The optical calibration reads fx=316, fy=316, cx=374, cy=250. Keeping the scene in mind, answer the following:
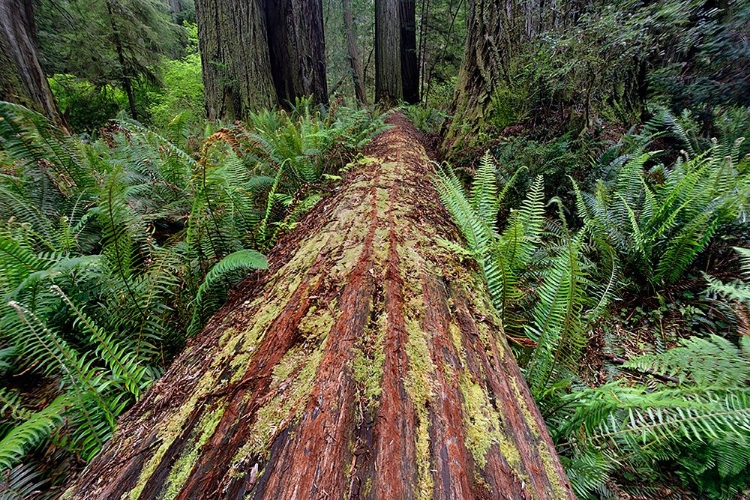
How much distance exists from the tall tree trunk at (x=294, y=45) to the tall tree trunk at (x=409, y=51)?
12.1 feet

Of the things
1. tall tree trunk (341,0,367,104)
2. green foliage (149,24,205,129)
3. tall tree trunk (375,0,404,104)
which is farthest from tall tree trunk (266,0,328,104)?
tall tree trunk (341,0,367,104)

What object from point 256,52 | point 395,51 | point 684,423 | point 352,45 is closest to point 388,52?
point 395,51

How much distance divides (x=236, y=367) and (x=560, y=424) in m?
1.24

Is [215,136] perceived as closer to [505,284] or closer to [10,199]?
[10,199]

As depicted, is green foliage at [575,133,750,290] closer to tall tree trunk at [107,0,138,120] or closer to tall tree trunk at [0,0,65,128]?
tall tree trunk at [0,0,65,128]

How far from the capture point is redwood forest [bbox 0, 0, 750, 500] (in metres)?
0.82

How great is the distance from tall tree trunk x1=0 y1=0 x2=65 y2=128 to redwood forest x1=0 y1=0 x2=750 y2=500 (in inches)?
0.9

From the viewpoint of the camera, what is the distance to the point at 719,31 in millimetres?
2740

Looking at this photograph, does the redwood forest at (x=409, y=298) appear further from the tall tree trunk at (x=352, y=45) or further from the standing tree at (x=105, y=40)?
the tall tree trunk at (x=352, y=45)

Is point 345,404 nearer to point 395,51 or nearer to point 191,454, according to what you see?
point 191,454

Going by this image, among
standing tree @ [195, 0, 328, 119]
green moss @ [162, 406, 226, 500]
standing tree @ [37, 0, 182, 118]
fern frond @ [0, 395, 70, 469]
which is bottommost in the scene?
fern frond @ [0, 395, 70, 469]

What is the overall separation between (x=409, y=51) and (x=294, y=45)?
4.84 m

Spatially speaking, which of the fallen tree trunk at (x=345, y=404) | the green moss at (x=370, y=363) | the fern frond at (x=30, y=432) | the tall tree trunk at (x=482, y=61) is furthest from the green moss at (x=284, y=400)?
the tall tree trunk at (x=482, y=61)

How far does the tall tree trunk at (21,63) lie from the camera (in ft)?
10.3
